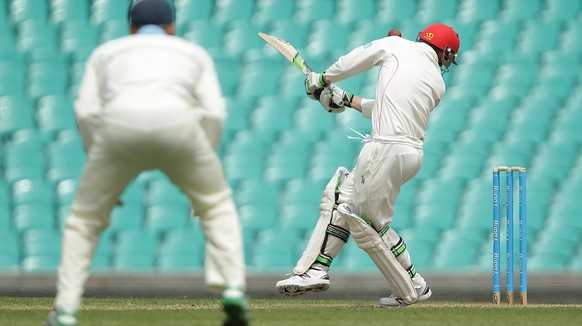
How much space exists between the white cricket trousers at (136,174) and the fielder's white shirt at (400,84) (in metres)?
1.66

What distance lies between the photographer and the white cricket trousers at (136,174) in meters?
3.06

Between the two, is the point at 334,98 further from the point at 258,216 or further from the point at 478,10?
the point at 478,10

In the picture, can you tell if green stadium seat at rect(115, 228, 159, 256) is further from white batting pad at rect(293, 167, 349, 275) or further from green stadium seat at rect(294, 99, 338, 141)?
white batting pad at rect(293, 167, 349, 275)

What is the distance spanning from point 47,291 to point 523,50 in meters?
4.17

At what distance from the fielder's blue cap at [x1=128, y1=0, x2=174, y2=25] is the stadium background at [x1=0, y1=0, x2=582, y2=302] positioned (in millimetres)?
3474

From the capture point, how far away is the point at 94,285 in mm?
6594

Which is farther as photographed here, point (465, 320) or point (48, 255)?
point (48, 255)

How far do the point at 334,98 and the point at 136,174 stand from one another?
2.10 metres

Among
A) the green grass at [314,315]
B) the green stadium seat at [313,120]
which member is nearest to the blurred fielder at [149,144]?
the green grass at [314,315]

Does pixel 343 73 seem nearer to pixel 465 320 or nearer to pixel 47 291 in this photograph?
pixel 465 320

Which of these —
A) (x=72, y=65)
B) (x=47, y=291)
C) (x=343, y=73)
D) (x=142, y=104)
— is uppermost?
(x=72, y=65)

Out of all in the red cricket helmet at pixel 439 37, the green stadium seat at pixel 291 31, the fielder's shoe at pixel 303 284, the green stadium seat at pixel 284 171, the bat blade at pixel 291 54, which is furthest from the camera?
the green stadium seat at pixel 291 31

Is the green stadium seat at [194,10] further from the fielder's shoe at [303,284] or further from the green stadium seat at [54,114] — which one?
the fielder's shoe at [303,284]

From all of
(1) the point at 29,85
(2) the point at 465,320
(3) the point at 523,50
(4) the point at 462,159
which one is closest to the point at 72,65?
(1) the point at 29,85
